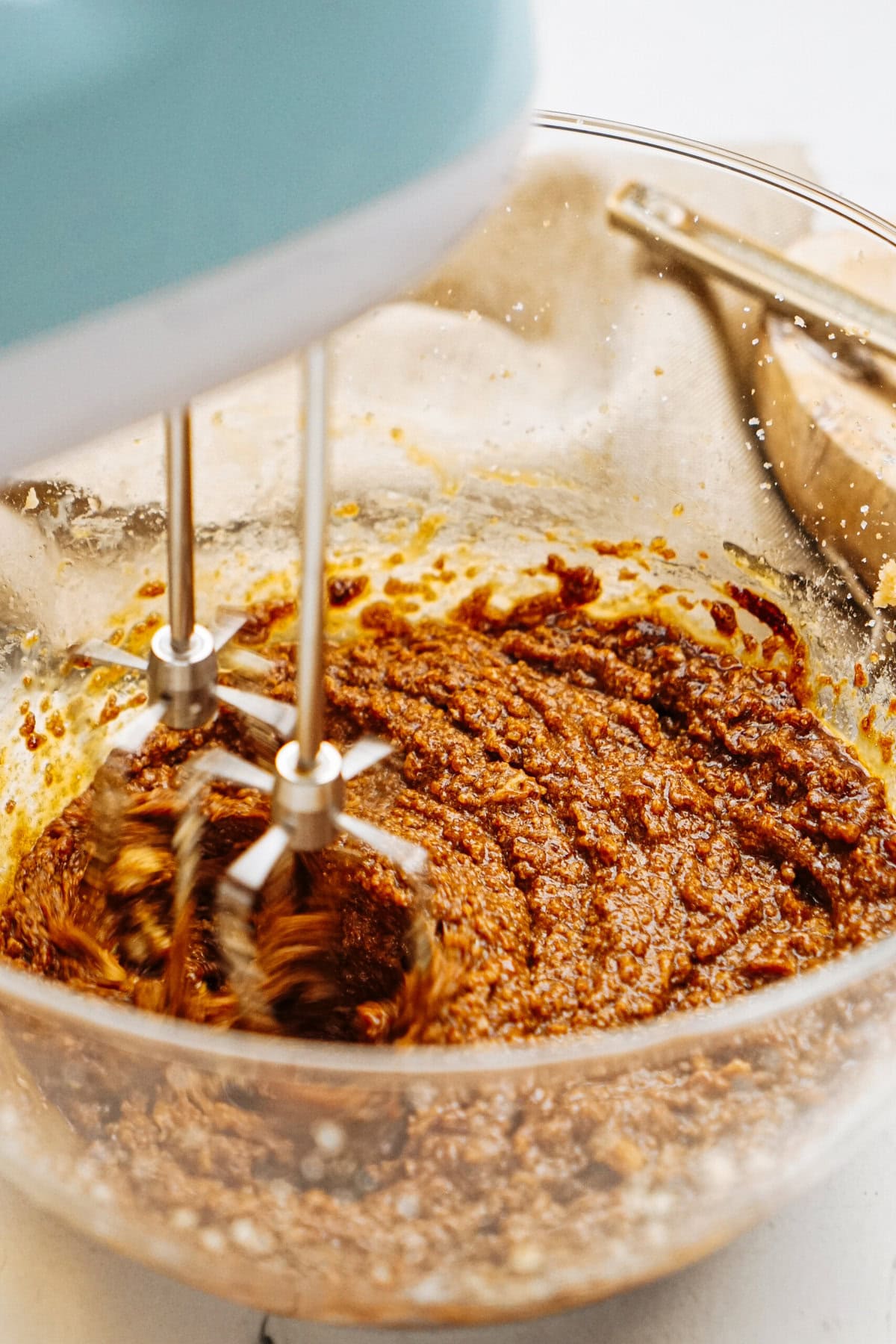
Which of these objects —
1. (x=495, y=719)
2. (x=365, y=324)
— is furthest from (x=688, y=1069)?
(x=365, y=324)

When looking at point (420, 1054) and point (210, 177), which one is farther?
point (420, 1054)

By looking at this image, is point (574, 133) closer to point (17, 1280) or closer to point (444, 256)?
point (444, 256)

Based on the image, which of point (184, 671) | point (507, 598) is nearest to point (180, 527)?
point (184, 671)

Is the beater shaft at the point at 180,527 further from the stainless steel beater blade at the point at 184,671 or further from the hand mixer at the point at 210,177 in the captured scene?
the hand mixer at the point at 210,177

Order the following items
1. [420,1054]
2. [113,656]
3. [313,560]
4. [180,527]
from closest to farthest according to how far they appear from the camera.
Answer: [420,1054] → [313,560] → [180,527] → [113,656]

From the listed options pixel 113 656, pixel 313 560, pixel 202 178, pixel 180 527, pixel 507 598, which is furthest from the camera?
pixel 507 598

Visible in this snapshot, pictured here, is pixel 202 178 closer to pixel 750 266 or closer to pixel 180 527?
pixel 180 527

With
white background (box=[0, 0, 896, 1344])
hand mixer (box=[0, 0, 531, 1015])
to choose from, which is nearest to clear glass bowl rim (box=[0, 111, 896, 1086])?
hand mixer (box=[0, 0, 531, 1015])

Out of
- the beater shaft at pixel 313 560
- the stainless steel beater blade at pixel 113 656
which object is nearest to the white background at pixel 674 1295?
the beater shaft at pixel 313 560
